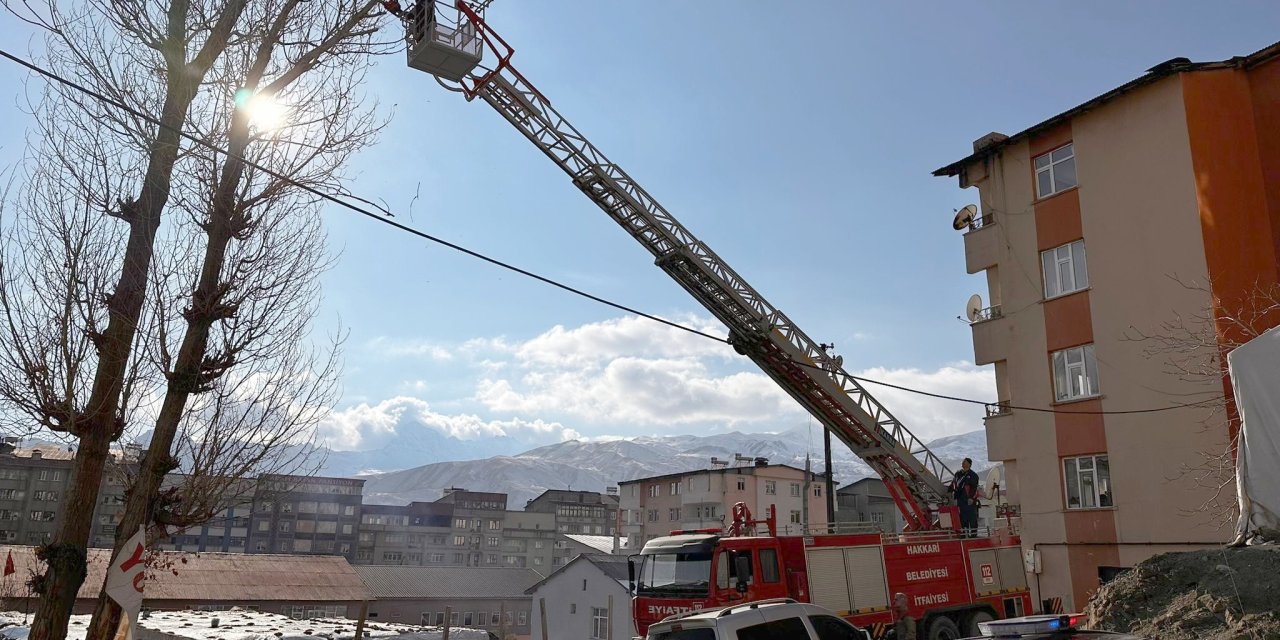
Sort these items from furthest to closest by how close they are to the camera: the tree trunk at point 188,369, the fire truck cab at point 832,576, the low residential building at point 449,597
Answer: the low residential building at point 449,597, the fire truck cab at point 832,576, the tree trunk at point 188,369

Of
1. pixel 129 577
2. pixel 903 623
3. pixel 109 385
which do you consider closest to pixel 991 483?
pixel 903 623

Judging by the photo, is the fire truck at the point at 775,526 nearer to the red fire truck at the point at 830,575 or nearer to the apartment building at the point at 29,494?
the red fire truck at the point at 830,575

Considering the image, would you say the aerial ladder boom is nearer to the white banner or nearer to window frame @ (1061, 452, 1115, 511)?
window frame @ (1061, 452, 1115, 511)

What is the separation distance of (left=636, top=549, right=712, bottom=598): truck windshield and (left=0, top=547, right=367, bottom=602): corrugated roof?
39.0 meters

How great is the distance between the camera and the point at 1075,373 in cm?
1914

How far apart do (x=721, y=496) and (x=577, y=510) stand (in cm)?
5581

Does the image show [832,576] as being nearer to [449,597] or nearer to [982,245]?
[982,245]

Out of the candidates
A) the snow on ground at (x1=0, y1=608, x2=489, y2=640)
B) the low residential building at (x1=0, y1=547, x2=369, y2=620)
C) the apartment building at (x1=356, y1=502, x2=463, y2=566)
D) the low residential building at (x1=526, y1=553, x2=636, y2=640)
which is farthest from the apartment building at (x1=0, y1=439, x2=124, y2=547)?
the snow on ground at (x1=0, y1=608, x2=489, y2=640)

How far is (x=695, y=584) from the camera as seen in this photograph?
14.9 m

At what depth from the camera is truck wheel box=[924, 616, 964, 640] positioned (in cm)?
1658

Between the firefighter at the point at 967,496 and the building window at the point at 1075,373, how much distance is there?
2.65 m

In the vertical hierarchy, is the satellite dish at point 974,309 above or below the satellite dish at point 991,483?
above

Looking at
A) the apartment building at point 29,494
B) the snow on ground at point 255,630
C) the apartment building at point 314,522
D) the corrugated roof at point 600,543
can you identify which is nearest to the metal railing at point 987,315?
the snow on ground at point 255,630

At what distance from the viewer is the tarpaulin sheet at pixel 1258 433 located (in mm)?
12359
